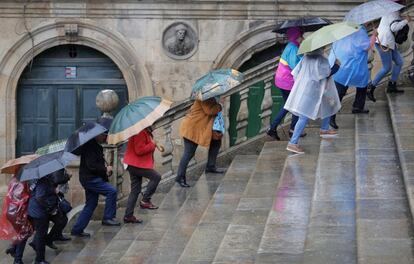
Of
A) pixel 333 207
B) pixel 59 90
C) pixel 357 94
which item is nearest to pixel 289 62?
pixel 357 94

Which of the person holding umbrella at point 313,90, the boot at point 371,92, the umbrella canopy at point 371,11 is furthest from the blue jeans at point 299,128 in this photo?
the boot at point 371,92

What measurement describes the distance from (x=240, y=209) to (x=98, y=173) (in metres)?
2.07

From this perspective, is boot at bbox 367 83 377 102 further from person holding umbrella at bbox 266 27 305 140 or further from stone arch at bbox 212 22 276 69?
stone arch at bbox 212 22 276 69

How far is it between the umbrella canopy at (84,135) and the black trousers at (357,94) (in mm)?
3822

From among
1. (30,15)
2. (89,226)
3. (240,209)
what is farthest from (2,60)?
(240,209)

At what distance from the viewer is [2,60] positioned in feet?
64.9

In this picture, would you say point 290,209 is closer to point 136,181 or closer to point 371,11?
point 136,181

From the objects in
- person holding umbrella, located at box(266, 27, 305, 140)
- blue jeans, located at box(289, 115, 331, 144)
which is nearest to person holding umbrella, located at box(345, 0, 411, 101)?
person holding umbrella, located at box(266, 27, 305, 140)

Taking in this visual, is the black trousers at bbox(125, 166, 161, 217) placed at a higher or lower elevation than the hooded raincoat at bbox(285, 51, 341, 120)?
lower

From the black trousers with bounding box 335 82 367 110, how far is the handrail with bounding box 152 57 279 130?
1.04m

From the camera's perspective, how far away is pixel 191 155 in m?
14.5

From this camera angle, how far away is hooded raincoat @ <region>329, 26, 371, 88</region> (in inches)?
585

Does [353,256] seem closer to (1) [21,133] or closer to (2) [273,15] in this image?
(2) [273,15]

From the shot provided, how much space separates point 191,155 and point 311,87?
2.00 metres
